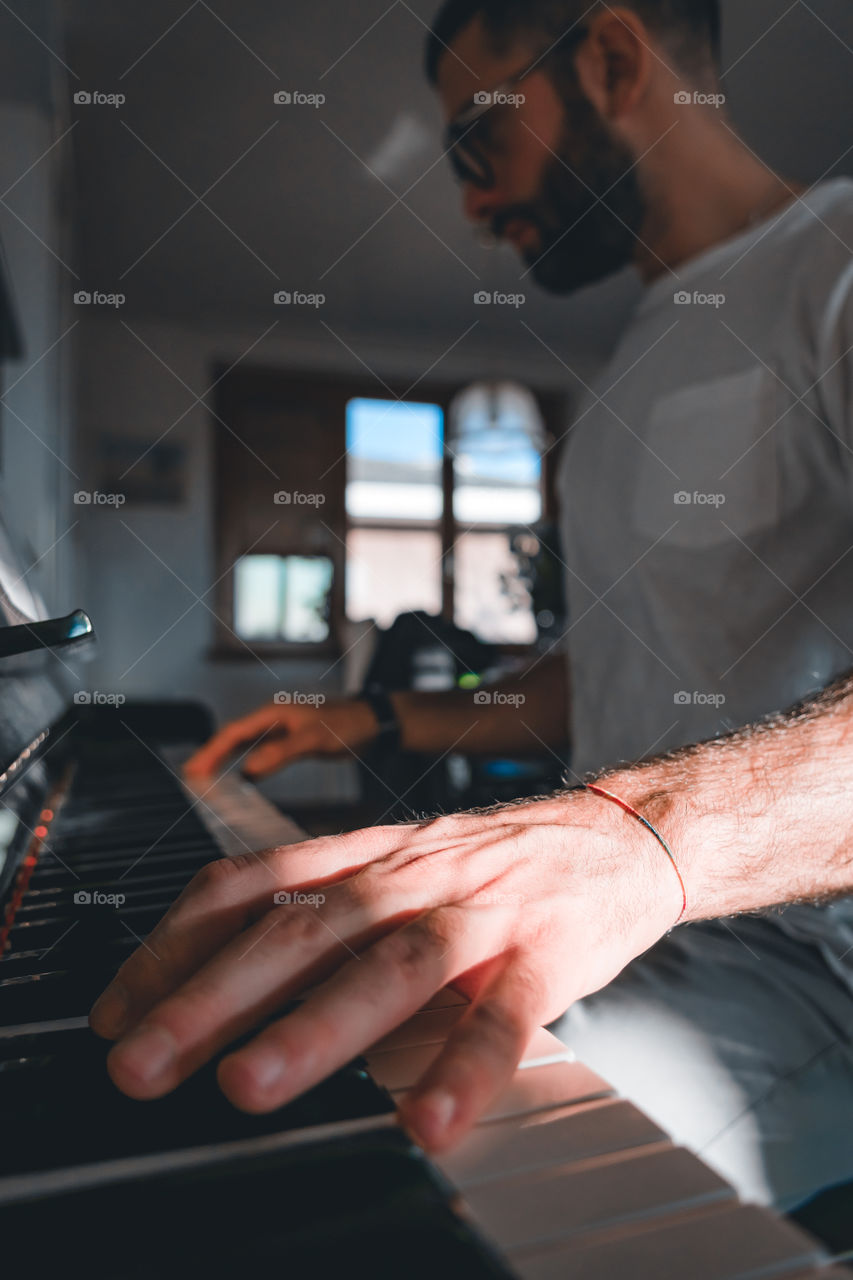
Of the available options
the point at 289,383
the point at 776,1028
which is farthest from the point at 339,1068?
the point at 289,383

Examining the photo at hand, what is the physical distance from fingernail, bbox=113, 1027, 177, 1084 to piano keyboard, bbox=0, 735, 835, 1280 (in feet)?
0.04

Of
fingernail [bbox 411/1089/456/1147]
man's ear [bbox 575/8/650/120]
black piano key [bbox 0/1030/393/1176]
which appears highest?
man's ear [bbox 575/8/650/120]

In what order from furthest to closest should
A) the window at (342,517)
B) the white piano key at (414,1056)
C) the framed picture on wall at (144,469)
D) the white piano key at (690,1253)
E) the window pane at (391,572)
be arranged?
1. the window pane at (391,572)
2. the window at (342,517)
3. the framed picture on wall at (144,469)
4. the white piano key at (414,1056)
5. the white piano key at (690,1253)

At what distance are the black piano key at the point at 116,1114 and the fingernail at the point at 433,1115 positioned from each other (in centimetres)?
2

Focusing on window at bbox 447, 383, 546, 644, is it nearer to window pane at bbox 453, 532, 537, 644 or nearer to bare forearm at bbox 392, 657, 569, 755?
window pane at bbox 453, 532, 537, 644

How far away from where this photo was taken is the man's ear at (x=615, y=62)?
4.41 ft

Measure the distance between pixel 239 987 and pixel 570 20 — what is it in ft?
5.47

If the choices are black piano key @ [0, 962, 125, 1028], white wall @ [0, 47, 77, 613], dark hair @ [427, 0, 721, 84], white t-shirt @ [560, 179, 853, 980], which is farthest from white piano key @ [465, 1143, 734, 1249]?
white wall @ [0, 47, 77, 613]

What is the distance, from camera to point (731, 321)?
4.08ft

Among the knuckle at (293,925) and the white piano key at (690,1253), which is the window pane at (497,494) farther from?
the white piano key at (690,1253)

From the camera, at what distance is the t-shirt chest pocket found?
1169 millimetres

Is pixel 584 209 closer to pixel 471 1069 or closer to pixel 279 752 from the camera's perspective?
pixel 279 752

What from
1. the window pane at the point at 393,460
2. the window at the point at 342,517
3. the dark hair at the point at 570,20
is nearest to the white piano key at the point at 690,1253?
the dark hair at the point at 570,20

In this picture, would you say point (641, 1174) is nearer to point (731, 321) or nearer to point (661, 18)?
point (731, 321)
